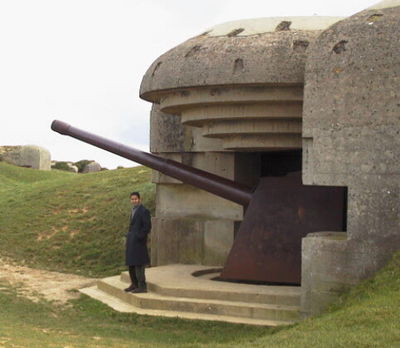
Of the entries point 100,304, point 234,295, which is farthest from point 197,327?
point 100,304

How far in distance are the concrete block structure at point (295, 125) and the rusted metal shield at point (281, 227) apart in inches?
28.6

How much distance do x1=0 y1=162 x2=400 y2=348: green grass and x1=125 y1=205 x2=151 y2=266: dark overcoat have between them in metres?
0.69

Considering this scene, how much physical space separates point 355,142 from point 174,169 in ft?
11.4

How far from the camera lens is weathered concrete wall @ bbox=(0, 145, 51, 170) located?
33500 millimetres

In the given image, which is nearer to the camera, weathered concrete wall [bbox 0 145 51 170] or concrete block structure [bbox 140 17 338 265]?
concrete block structure [bbox 140 17 338 265]

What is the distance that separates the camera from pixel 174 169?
1140cm

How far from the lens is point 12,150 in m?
34.6

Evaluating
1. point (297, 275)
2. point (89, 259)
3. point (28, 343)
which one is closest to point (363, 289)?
point (297, 275)

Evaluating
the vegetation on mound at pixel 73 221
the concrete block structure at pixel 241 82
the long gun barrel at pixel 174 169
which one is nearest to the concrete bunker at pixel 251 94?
the concrete block structure at pixel 241 82

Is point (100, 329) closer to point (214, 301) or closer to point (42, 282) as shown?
point (214, 301)

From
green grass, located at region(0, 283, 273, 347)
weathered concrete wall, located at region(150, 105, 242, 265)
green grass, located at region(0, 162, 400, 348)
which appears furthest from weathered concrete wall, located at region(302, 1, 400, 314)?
weathered concrete wall, located at region(150, 105, 242, 265)

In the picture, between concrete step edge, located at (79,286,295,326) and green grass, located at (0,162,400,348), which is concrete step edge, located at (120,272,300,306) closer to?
concrete step edge, located at (79,286,295,326)

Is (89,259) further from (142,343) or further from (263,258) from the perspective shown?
(142,343)

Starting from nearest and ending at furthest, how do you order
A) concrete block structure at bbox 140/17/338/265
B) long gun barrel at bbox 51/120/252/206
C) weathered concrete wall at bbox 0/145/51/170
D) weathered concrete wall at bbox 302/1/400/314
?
weathered concrete wall at bbox 302/1/400/314 < concrete block structure at bbox 140/17/338/265 < long gun barrel at bbox 51/120/252/206 < weathered concrete wall at bbox 0/145/51/170
